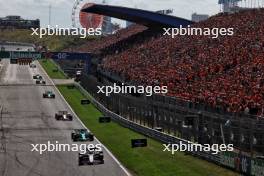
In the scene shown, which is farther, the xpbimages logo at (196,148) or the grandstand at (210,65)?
the grandstand at (210,65)

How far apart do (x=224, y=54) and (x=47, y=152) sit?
83.4ft

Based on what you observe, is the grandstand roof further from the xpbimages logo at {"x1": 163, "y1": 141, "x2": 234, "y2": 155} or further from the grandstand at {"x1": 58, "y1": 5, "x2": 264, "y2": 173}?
the xpbimages logo at {"x1": 163, "y1": 141, "x2": 234, "y2": 155}

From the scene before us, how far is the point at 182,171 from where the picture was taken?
105 ft

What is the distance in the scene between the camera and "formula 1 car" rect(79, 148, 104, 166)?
1316 inches

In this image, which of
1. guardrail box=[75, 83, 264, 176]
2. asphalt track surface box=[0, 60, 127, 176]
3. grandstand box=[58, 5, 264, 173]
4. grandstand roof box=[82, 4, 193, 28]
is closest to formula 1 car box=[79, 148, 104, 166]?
asphalt track surface box=[0, 60, 127, 176]

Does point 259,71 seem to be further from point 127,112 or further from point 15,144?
point 15,144

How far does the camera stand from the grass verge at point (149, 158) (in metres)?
32.0

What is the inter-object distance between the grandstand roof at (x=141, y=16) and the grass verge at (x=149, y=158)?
178 ft

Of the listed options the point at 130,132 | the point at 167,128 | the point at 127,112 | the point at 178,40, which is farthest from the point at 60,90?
the point at 167,128

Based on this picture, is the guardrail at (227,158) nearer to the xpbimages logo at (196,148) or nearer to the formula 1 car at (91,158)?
the xpbimages logo at (196,148)

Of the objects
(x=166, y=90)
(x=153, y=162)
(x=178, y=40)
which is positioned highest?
(x=178, y=40)

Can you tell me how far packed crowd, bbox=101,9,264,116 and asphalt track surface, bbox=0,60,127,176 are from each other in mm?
8749

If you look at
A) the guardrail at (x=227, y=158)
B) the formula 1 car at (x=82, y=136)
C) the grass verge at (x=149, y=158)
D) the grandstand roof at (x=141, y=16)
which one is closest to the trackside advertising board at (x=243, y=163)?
the guardrail at (x=227, y=158)

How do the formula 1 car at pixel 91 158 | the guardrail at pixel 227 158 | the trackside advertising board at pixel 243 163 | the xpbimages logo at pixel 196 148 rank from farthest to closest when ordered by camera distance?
the formula 1 car at pixel 91 158 < the xpbimages logo at pixel 196 148 < the guardrail at pixel 227 158 < the trackside advertising board at pixel 243 163
